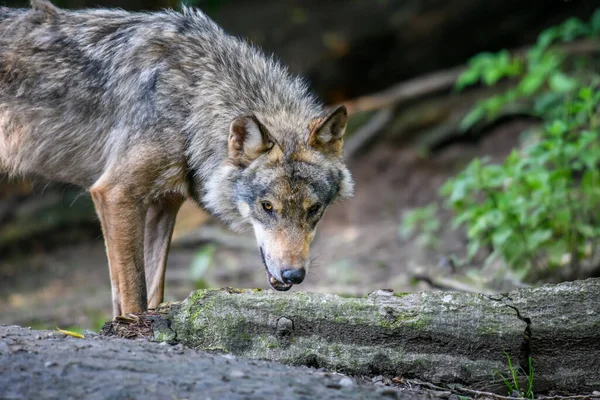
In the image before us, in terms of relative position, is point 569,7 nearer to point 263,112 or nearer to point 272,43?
point 272,43

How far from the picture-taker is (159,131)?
517 cm

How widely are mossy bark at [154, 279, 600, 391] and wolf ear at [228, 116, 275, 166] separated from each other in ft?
4.44

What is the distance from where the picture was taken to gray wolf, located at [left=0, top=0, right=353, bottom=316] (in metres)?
5.02

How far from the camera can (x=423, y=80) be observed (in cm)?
1299

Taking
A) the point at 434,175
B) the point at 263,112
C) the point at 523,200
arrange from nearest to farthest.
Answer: the point at 263,112 → the point at 523,200 → the point at 434,175

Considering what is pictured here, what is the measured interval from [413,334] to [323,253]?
673cm

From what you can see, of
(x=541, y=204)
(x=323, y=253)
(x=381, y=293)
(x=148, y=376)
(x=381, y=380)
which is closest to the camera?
(x=148, y=376)

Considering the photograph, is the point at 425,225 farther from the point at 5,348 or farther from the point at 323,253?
the point at 5,348

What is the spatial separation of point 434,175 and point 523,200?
223 inches

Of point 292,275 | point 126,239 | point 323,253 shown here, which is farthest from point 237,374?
point 323,253

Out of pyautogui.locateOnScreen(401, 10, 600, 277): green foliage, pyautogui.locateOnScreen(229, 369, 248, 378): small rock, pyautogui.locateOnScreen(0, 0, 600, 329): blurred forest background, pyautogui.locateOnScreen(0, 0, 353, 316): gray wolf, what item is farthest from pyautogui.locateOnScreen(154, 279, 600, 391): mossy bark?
pyautogui.locateOnScreen(0, 0, 600, 329): blurred forest background

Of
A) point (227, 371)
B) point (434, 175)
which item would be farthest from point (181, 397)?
point (434, 175)

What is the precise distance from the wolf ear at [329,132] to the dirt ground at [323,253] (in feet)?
11.3

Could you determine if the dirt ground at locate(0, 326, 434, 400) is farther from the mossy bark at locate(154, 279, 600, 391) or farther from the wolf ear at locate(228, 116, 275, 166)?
the wolf ear at locate(228, 116, 275, 166)
